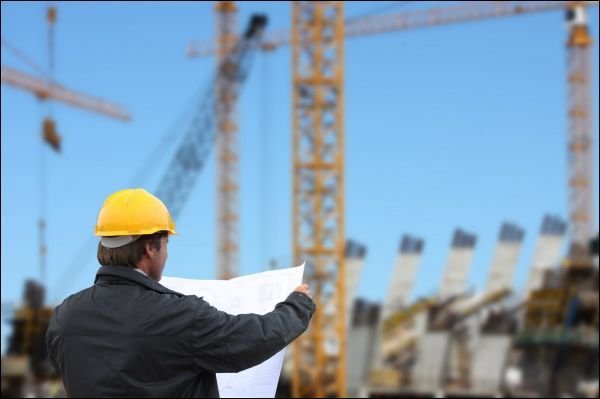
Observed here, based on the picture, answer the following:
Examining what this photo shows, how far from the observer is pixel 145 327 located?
1.60 m

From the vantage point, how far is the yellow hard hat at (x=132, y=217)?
1649mm

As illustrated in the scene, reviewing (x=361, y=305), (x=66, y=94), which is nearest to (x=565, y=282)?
(x=361, y=305)

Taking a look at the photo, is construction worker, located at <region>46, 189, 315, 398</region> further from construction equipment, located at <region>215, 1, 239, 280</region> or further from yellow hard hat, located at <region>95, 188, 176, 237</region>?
construction equipment, located at <region>215, 1, 239, 280</region>

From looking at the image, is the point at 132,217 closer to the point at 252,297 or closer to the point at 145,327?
the point at 145,327

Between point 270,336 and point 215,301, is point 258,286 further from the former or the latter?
point 270,336

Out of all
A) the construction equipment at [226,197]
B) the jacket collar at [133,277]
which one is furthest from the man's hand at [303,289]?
the construction equipment at [226,197]

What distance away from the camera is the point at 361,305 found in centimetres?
3609

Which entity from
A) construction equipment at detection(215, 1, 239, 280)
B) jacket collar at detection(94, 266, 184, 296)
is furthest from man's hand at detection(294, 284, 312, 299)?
construction equipment at detection(215, 1, 239, 280)

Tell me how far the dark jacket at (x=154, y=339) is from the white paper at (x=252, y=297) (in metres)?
0.21

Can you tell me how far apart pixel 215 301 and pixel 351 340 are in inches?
1332

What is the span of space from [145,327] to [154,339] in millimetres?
28

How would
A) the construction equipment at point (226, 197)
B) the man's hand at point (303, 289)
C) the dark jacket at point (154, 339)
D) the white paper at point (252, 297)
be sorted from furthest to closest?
the construction equipment at point (226, 197) < the white paper at point (252, 297) < the man's hand at point (303, 289) < the dark jacket at point (154, 339)

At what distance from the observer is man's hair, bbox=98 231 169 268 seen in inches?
65.4

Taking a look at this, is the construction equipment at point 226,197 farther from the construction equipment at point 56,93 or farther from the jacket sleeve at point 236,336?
the jacket sleeve at point 236,336
